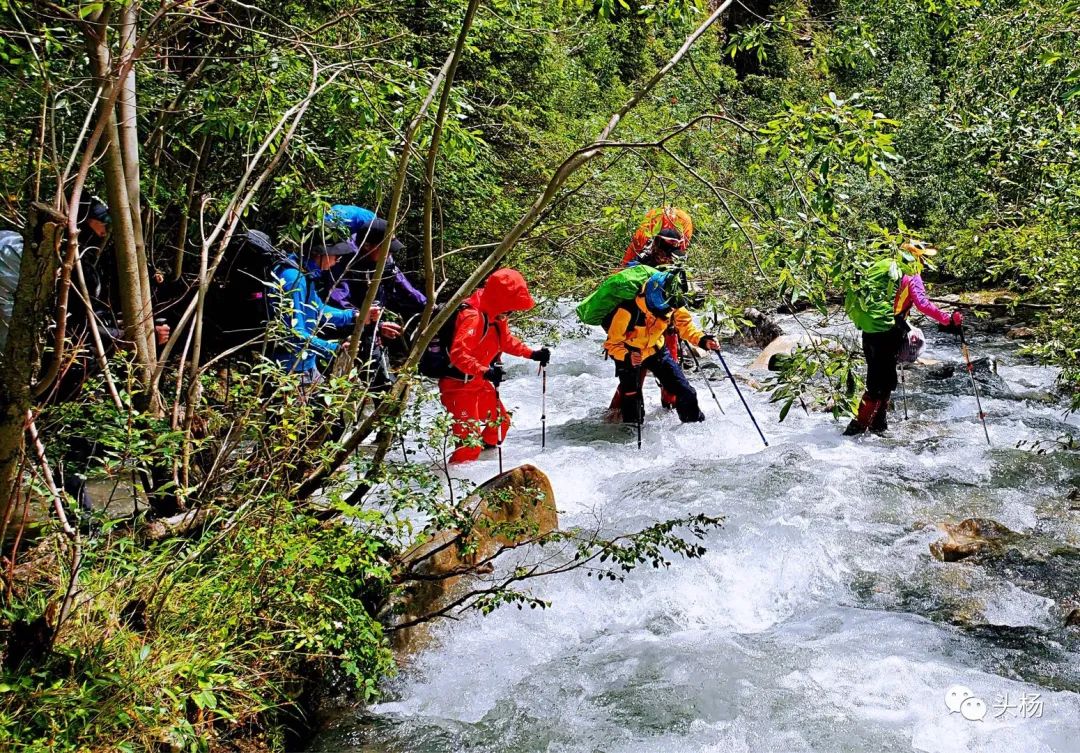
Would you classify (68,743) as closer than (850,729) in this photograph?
Yes

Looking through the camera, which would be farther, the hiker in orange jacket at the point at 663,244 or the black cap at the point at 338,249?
the hiker in orange jacket at the point at 663,244

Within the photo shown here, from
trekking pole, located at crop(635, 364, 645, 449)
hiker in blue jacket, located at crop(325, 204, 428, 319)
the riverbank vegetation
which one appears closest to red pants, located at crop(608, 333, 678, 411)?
trekking pole, located at crop(635, 364, 645, 449)

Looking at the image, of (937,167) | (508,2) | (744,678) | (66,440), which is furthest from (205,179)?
(937,167)

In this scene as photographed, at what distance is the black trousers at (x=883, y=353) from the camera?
823 cm

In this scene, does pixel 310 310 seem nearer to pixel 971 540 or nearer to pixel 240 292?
pixel 240 292

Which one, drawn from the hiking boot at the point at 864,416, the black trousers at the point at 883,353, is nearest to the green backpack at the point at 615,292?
the black trousers at the point at 883,353

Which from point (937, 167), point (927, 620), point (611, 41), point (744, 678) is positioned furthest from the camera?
point (611, 41)

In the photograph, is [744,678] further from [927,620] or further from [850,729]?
[927,620]

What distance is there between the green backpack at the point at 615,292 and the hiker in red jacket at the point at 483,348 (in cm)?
104

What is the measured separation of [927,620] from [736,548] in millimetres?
1368

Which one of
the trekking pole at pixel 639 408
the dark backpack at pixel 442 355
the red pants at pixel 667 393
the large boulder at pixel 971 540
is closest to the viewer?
the large boulder at pixel 971 540

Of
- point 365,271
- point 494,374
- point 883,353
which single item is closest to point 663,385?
point 883,353

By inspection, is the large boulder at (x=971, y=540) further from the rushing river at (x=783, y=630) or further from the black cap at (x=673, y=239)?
the black cap at (x=673, y=239)

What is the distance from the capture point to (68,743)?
2.60m
